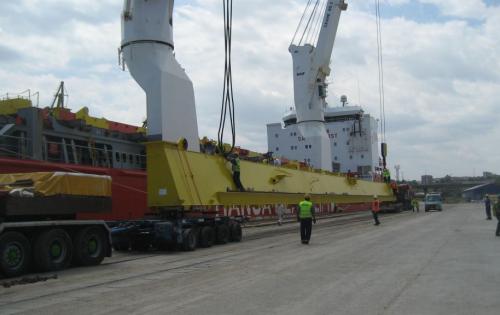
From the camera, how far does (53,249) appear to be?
1084 cm

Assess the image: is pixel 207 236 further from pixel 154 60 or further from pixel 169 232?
pixel 154 60

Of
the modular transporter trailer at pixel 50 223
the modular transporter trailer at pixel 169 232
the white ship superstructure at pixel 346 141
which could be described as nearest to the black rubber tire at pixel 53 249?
the modular transporter trailer at pixel 50 223

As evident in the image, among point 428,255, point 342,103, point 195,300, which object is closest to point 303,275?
point 195,300

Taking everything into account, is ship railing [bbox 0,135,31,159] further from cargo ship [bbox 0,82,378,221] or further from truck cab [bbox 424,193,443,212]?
truck cab [bbox 424,193,443,212]

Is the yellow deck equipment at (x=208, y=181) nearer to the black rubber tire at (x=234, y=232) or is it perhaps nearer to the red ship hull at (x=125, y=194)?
the red ship hull at (x=125, y=194)

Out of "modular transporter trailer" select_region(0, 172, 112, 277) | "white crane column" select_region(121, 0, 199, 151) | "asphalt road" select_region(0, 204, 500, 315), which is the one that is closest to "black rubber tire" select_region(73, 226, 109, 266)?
"modular transporter trailer" select_region(0, 172, 112, 277)

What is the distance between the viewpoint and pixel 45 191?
10.5 meters

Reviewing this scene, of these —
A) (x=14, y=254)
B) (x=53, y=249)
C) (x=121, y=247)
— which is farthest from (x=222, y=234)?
(x=14, y=254)

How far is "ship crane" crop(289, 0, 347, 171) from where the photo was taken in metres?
37.8

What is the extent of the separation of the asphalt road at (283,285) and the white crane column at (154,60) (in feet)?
29.3

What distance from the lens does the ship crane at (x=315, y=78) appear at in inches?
1490

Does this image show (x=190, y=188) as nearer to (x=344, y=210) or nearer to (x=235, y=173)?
(x=235, y=173)

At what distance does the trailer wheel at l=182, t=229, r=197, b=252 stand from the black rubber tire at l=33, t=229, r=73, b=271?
158 inches

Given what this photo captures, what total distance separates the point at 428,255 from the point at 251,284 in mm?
5379
